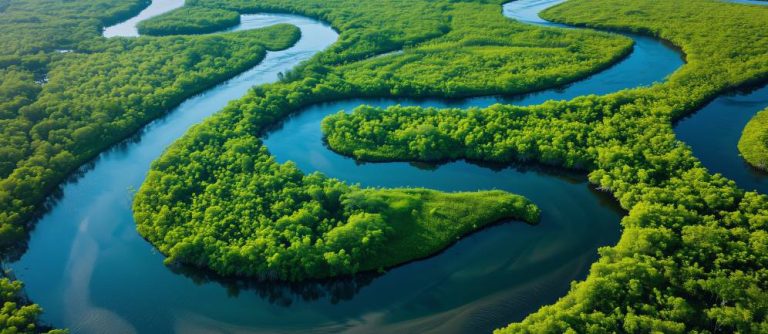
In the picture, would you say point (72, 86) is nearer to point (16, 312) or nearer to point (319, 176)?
point (16, 312)

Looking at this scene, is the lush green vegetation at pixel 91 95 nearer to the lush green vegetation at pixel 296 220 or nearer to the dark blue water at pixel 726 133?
the lush green vegetation at pixel 296 220

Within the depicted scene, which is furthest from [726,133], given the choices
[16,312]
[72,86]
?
[72,86]

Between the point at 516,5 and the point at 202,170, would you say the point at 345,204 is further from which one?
the point at 516,5

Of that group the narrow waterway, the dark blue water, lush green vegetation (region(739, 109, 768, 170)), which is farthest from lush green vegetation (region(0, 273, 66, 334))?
lush green vegetation (region(739, 109, 768, 170))

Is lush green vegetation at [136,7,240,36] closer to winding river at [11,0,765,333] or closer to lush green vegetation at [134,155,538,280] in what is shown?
winding river at [11,0,765,333]

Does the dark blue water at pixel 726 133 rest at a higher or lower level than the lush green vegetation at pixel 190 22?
lower

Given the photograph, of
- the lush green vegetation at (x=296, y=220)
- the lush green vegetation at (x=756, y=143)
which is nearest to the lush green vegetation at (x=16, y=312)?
the lush green vegetation at (x=296, y=220)

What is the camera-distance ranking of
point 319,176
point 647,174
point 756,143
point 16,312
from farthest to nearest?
point 756,143
point 319,176
point 647,174
point 16,312
